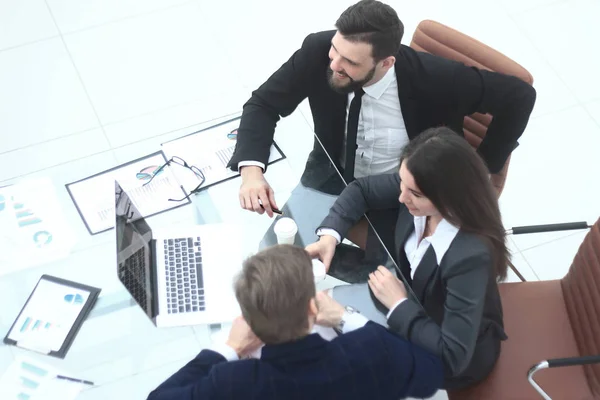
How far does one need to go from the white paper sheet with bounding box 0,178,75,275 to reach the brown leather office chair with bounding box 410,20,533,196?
143 cm

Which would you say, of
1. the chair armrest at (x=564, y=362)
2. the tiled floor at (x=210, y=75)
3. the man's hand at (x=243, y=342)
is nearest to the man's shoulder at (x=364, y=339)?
the man's hand at (x=243, y=342)

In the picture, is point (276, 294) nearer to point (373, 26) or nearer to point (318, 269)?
point (318, 269)

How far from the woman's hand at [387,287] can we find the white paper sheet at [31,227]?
99 cm

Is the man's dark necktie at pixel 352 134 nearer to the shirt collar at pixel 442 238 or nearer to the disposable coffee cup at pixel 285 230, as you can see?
the disposable coffee cup at pixel 285 230

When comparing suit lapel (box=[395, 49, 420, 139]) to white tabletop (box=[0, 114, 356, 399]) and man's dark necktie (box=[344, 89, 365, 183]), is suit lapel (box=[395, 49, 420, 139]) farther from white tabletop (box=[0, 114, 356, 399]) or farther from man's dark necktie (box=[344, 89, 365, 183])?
white tabletop (box=[0, 114, 356, 399])

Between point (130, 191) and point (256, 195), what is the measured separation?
444 millimetres

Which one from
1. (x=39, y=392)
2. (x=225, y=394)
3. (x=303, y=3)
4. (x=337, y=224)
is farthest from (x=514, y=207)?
(x=39, y=392)

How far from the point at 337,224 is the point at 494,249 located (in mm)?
507

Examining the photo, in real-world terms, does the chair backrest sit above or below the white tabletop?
below

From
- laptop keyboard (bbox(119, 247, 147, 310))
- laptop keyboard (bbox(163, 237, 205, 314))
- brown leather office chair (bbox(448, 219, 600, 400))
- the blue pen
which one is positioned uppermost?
laptop keyboard (bbox(119, 247, 147, 310))

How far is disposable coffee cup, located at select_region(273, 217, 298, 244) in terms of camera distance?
2096 mm

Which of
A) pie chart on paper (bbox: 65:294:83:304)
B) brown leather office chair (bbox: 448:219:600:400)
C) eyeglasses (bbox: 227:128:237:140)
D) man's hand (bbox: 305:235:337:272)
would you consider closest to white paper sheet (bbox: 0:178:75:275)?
pie chart on paper (bbox: 65:294:83:304)

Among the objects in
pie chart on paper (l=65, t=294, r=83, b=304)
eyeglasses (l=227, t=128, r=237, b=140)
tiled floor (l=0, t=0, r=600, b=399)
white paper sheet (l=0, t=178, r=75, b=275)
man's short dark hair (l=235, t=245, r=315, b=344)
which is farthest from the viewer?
tiled floor (l=0, t=0, r=600, b=399)

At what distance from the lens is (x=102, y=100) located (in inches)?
138
